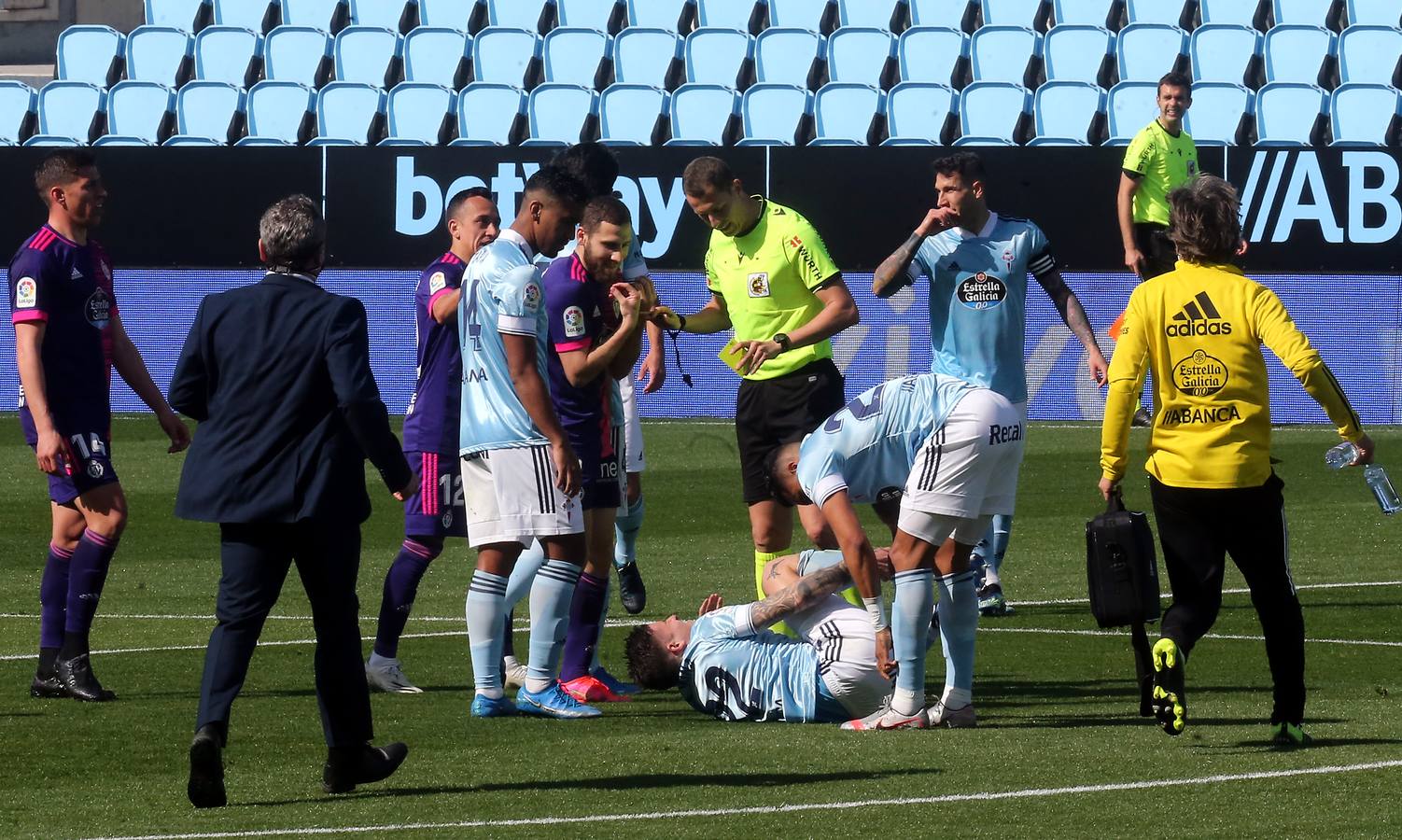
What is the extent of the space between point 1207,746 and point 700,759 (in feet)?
5.01

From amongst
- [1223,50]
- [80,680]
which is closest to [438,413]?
[80,680]

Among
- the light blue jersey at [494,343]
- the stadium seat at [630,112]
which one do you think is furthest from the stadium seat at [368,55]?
the light blue jersey at [494,343]

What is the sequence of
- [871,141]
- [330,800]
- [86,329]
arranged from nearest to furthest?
[330,800] < [86,329] < [871,141]

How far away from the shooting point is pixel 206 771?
5625 mm

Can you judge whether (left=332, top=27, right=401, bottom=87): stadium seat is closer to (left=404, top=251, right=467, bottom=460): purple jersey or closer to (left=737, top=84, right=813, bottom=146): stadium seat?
(left=737, top=84, right=813, bottom=146): stadium seat

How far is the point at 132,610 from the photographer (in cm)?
1043

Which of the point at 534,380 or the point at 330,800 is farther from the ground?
the point at 534,380

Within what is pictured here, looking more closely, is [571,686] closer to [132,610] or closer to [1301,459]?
[132,610]

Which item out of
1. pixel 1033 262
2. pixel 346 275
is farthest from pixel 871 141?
pixel 1033 262

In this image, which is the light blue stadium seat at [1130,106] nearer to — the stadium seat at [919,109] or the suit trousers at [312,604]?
the stadium seat at [919,109]

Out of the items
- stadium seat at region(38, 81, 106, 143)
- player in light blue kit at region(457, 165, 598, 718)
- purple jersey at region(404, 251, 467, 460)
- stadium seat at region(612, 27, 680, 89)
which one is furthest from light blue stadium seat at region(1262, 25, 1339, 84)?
player in light blue kit at region(457, 165, 598, 718)

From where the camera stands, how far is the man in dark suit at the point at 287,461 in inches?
225

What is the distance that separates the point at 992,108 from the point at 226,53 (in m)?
8.65

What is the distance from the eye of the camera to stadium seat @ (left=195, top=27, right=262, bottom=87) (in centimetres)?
2388
